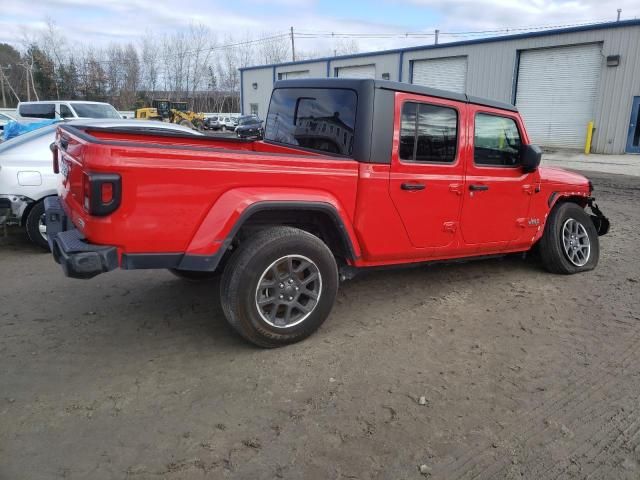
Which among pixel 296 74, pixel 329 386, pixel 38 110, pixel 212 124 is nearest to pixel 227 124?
pixel 212 124

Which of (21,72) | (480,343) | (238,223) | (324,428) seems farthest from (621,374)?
(21,72)

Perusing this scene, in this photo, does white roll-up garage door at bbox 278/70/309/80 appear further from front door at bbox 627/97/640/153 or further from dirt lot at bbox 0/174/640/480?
dirt lot at bbox 0/174/640/480

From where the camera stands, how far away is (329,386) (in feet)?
10.3

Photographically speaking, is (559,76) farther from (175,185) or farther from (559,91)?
(175,185)

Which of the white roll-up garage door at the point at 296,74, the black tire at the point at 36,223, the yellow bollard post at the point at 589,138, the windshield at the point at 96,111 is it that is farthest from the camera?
the white roll-up garage door at the point at 296,74

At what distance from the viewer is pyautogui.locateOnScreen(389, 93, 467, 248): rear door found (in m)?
3.89

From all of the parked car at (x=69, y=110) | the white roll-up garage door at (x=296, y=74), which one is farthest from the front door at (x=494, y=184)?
the white roll-up garage door at (x=296, y=74)

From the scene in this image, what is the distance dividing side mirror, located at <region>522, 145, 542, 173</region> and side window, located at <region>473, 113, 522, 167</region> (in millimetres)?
67

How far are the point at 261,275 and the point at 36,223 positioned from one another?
390cm

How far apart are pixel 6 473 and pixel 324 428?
1.55 meters

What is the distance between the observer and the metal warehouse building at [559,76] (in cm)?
2153

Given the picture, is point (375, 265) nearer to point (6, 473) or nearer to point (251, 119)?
point (6, 473)

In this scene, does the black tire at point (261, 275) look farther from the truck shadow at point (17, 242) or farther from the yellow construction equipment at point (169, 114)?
the yellow construction equipment at point (169, 114)

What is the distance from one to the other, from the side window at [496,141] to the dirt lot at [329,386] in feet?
4.23
